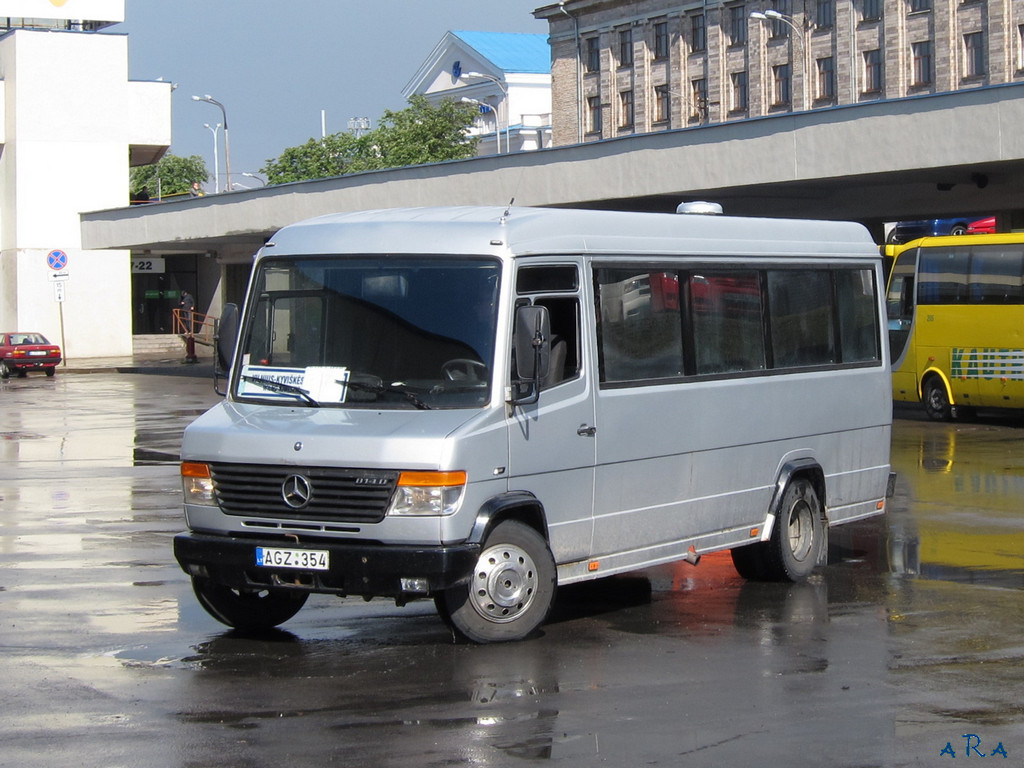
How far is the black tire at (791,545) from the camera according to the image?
10906 mm

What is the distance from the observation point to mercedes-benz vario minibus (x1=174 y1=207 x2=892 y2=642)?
823 centimetres

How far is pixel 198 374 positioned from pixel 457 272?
42.4m

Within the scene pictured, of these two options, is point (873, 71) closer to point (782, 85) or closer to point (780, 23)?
point (782, 85)

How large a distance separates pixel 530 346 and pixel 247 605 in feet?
7.84

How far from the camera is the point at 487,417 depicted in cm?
842

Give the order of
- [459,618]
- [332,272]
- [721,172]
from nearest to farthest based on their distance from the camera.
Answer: [459,618], [332,272], [721,172]

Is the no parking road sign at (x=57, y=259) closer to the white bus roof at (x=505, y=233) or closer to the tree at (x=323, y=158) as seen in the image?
the tree at (x=323, y=158)

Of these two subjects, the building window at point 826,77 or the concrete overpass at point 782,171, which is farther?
the building window at point 826,77

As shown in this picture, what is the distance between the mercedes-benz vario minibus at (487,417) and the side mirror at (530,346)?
13 millimetres

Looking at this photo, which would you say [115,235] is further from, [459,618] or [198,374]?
[459,618]

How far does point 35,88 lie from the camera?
5847 centimetres

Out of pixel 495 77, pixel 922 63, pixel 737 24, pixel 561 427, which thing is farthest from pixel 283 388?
pixel 495 77

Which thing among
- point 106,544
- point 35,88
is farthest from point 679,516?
point 35,88

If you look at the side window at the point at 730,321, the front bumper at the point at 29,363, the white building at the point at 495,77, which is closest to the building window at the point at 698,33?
the white building at the point at 495,77
